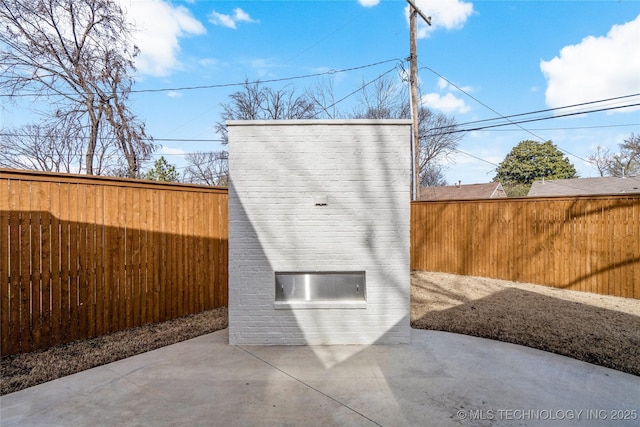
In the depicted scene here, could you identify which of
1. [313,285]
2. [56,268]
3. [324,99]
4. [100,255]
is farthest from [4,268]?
[324,99]

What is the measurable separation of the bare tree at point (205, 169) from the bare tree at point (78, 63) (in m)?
12.7

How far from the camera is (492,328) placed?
4301 millimetres

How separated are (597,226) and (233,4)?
10944 millimetres

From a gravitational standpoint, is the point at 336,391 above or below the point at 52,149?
below

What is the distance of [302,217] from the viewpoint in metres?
3.87

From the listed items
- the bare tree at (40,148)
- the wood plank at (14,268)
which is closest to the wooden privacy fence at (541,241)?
the wood plank at (14,268)

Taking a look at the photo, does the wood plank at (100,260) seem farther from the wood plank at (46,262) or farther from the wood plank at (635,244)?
the wood plank at (635,244)

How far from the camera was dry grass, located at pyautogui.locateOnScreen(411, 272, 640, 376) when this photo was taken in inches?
141

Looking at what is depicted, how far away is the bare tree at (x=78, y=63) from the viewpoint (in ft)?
25.3

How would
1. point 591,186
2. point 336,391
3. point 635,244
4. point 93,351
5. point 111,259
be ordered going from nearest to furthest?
point 336,391 < point 93,351 < point 111,259 < point 635,244 < point 591,186

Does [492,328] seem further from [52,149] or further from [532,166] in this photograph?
[532,166]

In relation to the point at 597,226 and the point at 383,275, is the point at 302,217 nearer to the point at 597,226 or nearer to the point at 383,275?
the point at 383,275

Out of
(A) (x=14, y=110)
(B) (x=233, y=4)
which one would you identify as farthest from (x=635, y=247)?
(A) (x=14, y=110)

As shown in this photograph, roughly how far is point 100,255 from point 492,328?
19.1 feet
